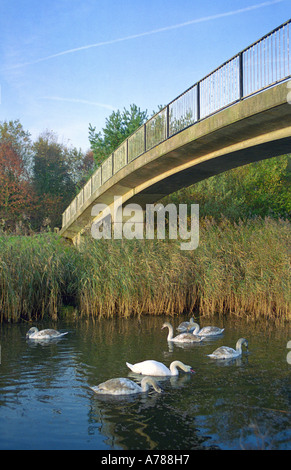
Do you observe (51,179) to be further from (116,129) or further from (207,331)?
(207,331)

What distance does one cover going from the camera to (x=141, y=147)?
739 inches

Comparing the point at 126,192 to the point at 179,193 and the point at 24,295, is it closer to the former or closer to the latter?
the point at 179,193

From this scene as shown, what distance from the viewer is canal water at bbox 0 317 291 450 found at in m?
5.32

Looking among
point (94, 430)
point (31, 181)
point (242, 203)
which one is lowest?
point (94, 430)

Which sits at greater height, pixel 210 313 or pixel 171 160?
pixel 171 160

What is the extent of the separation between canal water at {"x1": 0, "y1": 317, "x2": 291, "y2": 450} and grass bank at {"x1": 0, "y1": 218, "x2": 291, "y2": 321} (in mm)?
2168

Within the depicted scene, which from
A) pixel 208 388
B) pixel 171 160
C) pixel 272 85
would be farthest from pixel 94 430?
pixel 171 160

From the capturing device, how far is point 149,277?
13.4 m

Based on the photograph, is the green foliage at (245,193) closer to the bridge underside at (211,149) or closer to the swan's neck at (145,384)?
the bridge underside at (211,149)

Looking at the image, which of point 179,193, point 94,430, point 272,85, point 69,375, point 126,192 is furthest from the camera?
point 179,193

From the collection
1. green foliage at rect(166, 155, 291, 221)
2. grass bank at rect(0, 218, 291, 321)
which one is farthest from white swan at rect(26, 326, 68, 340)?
green foliage at rect(166, 155, 291, 221)

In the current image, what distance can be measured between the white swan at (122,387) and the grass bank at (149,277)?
6035 millimetres

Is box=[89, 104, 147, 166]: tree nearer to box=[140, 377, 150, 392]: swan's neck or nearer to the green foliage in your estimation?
the green foliage

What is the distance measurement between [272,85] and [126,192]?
11760 millimetres
